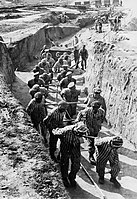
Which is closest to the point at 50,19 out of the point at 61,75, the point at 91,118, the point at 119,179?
the point at 61,75

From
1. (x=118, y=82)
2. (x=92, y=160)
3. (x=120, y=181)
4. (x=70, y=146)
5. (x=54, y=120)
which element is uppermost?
(x=118, y=82)

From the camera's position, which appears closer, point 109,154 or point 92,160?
point 109,154

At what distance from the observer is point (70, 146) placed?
28.2 ft

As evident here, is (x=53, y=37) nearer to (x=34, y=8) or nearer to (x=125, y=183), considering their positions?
(x=34, y=8)

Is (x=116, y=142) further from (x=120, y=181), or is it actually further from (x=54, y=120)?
(x=54, y=120)

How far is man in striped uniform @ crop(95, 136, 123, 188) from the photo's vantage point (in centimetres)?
845

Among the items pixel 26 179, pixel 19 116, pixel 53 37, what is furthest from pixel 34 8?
pixel 26 179

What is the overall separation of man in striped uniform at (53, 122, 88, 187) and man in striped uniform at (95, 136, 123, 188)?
20.6 inches

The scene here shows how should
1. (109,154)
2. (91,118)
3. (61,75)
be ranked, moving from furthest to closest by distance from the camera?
(61,75)
(91,118)
(109,154)

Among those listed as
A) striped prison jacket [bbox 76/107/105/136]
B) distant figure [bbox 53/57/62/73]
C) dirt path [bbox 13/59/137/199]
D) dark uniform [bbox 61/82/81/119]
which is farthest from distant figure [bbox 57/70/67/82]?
striped prison jacket [bbox 76/107/105/136]

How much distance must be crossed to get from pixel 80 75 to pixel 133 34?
13.8 feet

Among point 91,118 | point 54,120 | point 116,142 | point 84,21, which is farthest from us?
point 84,21

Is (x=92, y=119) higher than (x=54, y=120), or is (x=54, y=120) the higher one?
(x=54, y=120)

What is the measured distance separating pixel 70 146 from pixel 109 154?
99cm
